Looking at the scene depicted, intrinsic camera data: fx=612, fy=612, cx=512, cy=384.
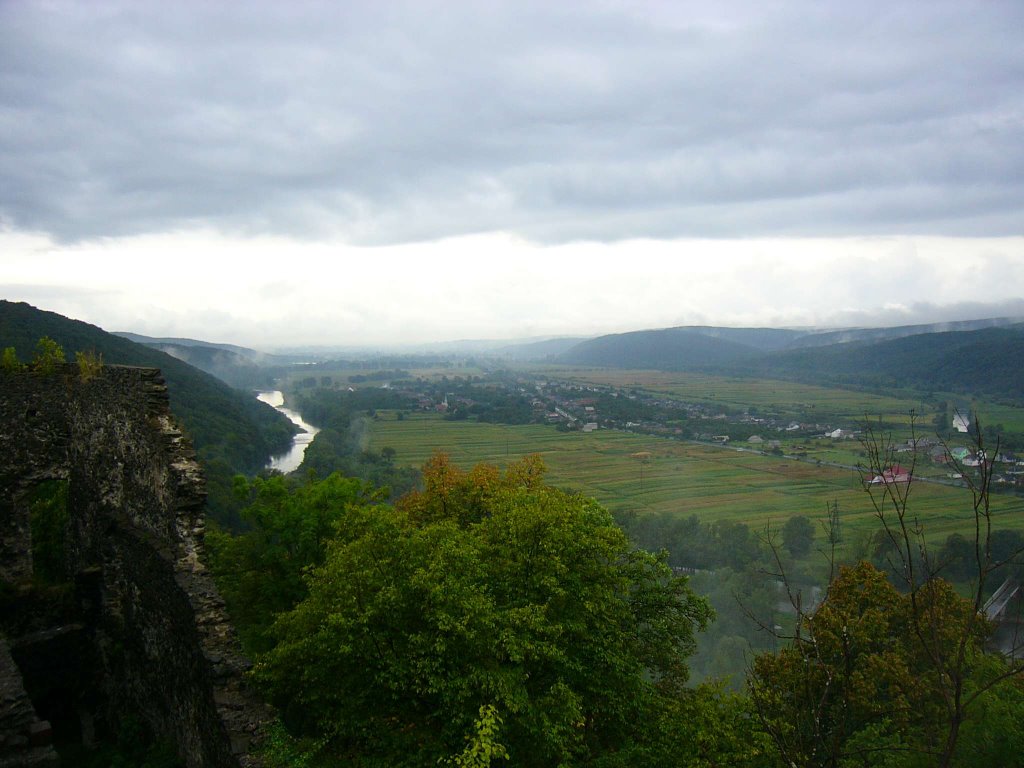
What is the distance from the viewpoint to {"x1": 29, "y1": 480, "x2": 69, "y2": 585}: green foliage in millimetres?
13766

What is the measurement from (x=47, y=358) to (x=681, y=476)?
58.1m

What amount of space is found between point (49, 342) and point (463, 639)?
32.4ft

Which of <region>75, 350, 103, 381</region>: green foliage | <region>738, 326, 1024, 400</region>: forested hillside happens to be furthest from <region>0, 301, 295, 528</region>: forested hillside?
<region>738, 326, 1024, 400</region>: forested hillside

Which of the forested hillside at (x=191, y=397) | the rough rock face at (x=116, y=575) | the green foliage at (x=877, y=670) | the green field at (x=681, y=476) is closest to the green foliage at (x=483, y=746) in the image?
the rough rock face at (x=116, y=575)

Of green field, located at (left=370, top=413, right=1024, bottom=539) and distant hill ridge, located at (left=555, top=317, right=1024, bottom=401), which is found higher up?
distant hill ridge, located at (left=555, top=317, right=1024, bottom=401)

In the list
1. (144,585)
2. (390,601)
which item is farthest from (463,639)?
(144,585)

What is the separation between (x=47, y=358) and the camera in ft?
39.5

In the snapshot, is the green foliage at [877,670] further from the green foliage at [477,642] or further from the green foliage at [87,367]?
the green foliage at [87,367]

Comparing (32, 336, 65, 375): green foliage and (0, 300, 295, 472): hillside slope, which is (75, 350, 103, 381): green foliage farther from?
(0, 300, 295, 472): hillside slope

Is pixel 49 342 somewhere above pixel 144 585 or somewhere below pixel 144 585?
above

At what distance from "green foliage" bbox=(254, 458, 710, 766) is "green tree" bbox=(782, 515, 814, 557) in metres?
28.9

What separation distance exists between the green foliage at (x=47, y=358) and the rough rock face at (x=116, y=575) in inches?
6.0

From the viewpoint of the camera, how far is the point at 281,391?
16725 cm

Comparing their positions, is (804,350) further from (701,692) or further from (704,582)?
(701,692)
